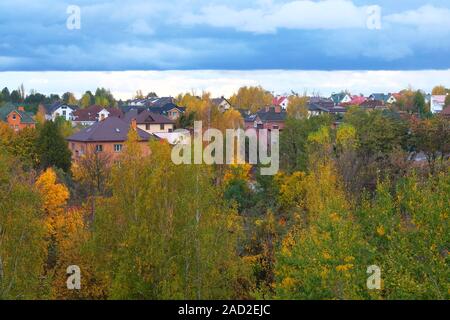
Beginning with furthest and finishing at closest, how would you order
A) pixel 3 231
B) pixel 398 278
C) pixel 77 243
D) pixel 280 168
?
pixel 280 168 → pixel 77 243 → pixel 3 231 → pixel 398 278

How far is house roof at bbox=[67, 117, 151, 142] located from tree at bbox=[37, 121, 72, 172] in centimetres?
463

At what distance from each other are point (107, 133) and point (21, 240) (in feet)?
122

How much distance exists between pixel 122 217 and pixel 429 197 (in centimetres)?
786

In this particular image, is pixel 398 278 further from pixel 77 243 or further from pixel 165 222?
pixel 77 243

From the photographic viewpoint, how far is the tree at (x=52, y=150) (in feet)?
154

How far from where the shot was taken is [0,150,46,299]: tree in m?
16.3

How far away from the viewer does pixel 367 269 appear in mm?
14539

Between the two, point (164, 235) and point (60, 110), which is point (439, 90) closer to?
point (60, 110)

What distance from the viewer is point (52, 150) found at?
4709 centimetres

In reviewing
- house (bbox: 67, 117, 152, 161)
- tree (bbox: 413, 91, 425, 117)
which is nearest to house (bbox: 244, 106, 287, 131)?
tree (bbox: 413, 91, 425, 117)

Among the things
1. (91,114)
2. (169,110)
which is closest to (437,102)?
(169,110)

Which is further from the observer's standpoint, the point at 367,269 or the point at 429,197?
the point at 429,197

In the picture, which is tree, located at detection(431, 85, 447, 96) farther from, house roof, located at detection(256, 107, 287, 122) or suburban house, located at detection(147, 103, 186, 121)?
house roof, located at detection(256, 107, 287, 122)
